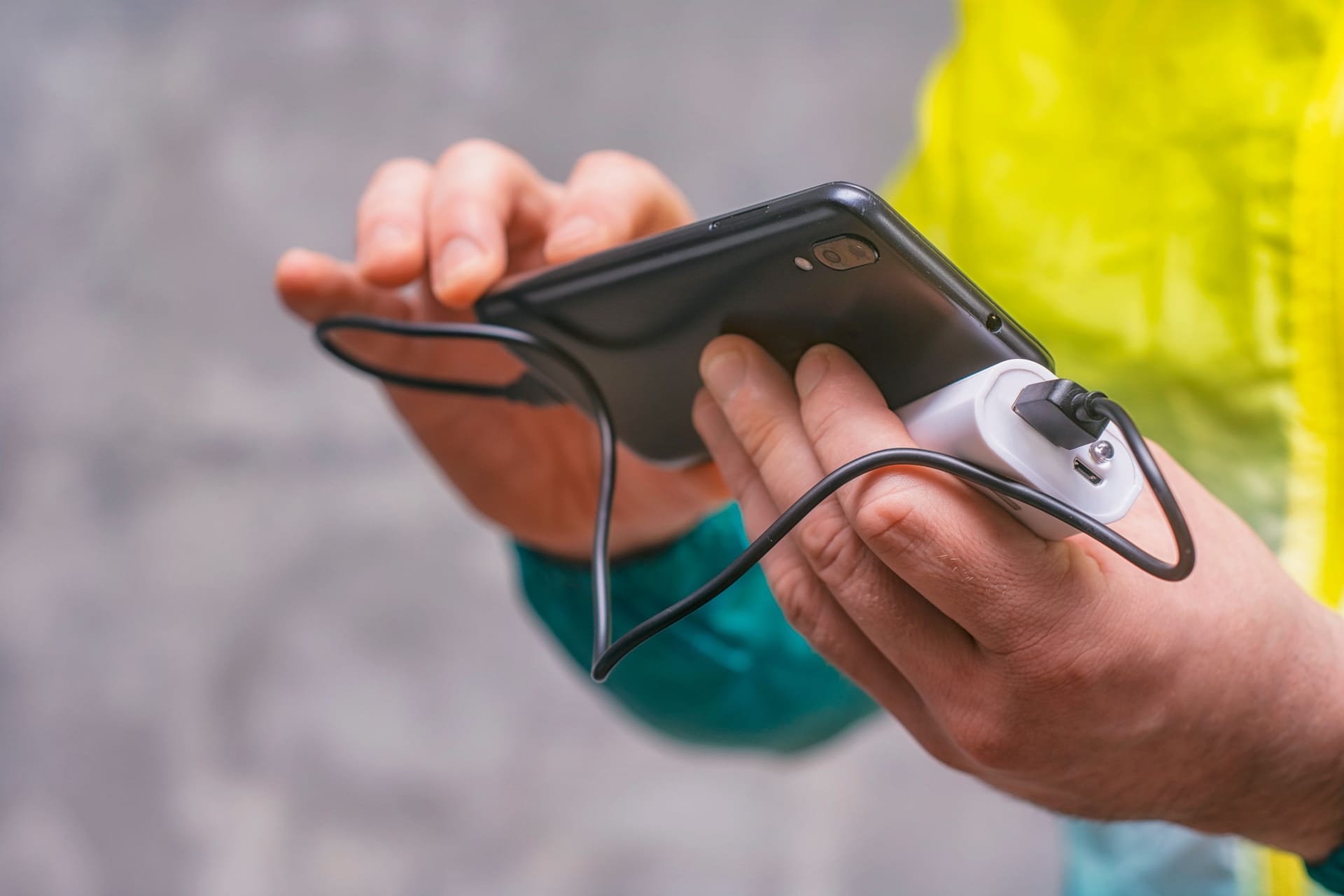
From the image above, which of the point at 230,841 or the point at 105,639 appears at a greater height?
the point at 105,639

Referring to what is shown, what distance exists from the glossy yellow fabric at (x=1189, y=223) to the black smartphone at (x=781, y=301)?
1.00ft

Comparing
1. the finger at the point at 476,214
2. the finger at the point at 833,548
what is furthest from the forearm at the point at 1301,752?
the finger at the point at 476,214

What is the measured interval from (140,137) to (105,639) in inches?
19.2

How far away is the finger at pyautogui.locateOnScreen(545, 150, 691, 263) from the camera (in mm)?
429

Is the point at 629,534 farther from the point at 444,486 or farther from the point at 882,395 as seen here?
the point at 444,486

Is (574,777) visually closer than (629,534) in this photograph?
No

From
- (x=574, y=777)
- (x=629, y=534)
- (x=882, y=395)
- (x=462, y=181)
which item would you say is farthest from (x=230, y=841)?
(x=882, y=395)

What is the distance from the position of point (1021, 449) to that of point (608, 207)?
0.26 m

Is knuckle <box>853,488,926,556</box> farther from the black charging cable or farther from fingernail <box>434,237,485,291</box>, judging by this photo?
→ fingernail <box>434,237,485,291</box>

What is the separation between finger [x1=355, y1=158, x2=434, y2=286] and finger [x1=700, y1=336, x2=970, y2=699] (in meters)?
0.19

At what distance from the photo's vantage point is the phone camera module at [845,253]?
25 centimetres

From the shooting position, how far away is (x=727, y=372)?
32 centimetres

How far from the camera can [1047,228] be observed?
596 mm

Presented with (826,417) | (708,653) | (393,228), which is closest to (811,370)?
(826,417)
